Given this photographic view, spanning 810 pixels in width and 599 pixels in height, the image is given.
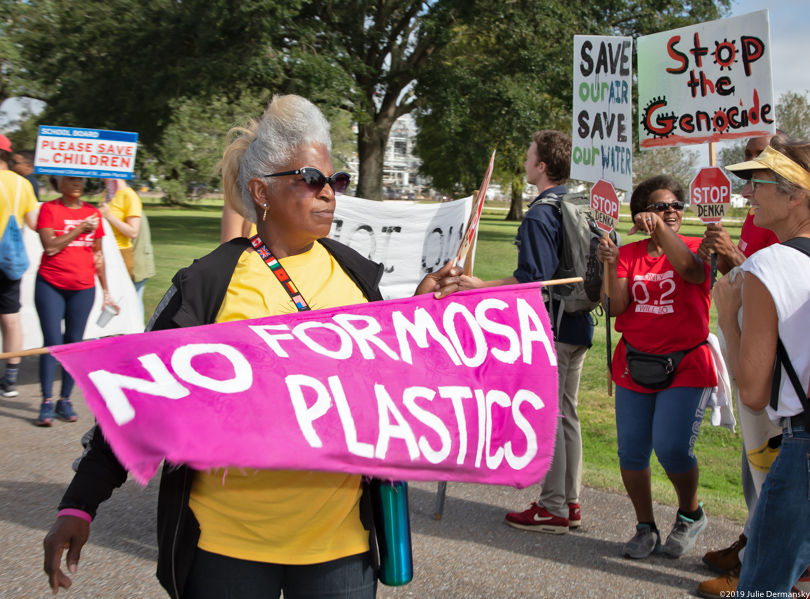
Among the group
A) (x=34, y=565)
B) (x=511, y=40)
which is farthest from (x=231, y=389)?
(x=511, y=40)

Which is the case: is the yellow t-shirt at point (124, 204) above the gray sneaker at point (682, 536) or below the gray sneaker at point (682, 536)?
above

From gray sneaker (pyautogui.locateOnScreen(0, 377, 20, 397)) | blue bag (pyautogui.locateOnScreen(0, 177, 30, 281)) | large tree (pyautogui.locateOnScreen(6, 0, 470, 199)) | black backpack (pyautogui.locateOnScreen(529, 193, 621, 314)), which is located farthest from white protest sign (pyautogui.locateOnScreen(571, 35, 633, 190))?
large tree (pyautogui.locateOnScreen(6, 0, 470, 199))

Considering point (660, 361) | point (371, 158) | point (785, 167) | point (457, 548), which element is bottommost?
point (457, 548)

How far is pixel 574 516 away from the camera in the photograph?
13.0ft

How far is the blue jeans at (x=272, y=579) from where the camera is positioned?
70.2 inches

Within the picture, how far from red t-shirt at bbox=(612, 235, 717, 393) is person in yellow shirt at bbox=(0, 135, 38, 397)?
15.1ft

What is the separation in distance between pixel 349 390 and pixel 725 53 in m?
3.33

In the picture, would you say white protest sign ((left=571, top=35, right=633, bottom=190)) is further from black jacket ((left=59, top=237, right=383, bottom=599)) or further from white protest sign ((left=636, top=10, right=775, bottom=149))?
black jacket ((left=59, top=237, right=383, bottom=599))

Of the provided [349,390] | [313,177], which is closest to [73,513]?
[349,390]

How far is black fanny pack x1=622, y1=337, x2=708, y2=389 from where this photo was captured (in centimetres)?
345

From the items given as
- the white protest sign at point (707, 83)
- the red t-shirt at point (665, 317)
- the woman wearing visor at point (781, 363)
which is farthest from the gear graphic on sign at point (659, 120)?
the woman wearing visor at point (781, 363)

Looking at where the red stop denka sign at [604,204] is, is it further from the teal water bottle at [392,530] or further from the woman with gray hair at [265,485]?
the teal water bottle at [392,530]

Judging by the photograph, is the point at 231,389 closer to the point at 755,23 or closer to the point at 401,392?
the point at 401,392

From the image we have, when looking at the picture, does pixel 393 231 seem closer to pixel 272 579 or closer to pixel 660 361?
pixel 660 361
